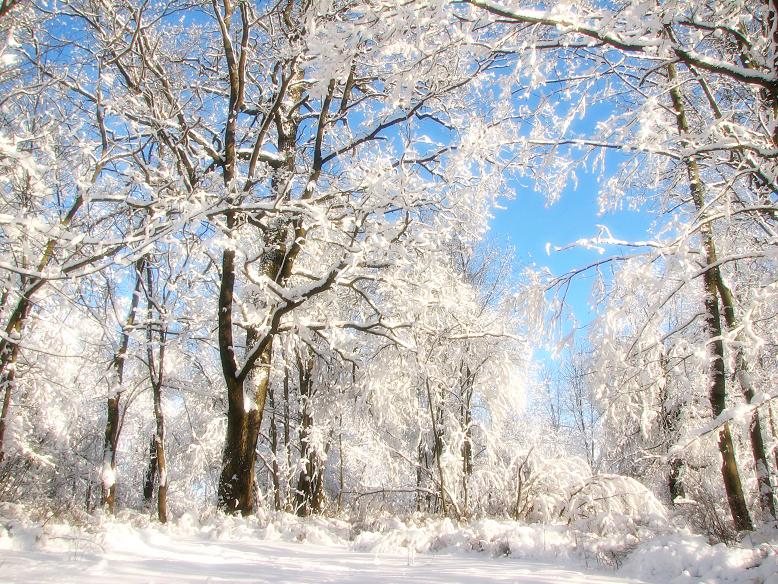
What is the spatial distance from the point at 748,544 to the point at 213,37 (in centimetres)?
1053

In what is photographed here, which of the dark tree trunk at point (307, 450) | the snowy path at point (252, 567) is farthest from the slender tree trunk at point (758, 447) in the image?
the dark tree trunk at point (307, 450)

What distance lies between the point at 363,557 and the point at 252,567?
3.77 ft

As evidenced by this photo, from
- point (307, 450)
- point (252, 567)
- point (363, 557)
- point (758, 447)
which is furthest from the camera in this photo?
point (307, 450)

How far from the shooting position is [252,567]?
3.14 metres

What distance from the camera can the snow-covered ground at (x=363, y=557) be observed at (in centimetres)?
273

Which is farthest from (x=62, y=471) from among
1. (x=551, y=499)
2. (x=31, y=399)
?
(x=551, y=499)

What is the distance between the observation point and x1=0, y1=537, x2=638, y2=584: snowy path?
2541 millimetres

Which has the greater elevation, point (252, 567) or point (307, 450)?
point (307, 450)

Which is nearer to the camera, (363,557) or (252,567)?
(252,567)

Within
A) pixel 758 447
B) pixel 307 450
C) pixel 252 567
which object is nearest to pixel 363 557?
pixel 252 567

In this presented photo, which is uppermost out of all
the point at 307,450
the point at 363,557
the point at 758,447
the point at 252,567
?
the point at 758,447

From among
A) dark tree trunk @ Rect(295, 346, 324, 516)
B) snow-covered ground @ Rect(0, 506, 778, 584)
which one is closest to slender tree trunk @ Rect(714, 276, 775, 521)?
snow-covered ground @ Rect(0, 506, 778, 584)

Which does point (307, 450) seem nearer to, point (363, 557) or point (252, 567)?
point (363, 557)

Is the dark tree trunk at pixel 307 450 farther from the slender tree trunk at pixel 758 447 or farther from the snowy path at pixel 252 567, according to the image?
the slender tree trunk at pixel 758 447
